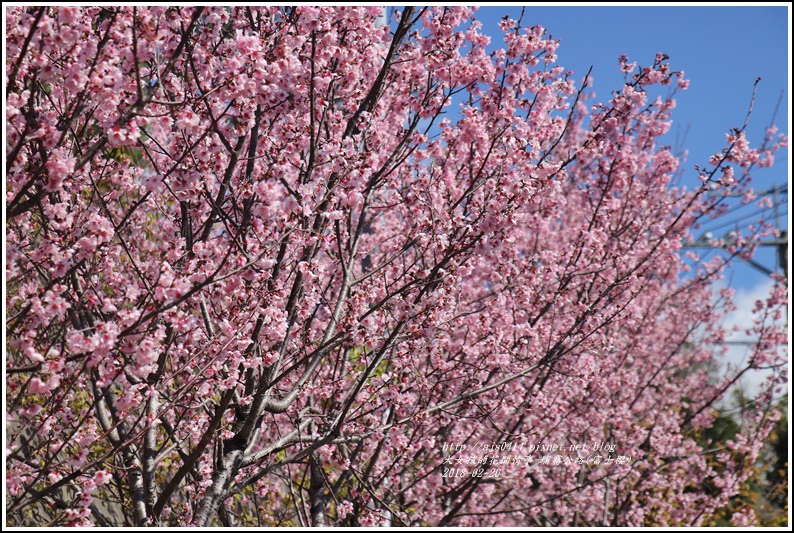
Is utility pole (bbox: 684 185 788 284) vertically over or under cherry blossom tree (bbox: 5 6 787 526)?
over

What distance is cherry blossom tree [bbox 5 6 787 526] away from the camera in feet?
10.8

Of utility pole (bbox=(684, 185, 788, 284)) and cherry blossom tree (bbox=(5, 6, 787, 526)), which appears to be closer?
cherry blossom tree (bbox=(5, 6, 787, 526))

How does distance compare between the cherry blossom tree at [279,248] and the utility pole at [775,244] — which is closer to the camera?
the cherry blossom tree at [279,248]

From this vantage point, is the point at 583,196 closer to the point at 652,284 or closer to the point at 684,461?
the point at 652,284

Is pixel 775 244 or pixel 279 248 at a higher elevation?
pixel 775 244

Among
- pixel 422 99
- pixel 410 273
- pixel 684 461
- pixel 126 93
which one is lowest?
pixel 684 461

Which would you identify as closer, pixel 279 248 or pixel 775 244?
pixel 279 248

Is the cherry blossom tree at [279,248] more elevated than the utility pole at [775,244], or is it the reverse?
the utility pole at [775,244]

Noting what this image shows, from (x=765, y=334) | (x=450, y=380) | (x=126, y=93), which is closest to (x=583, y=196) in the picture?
(x=450, y=380)

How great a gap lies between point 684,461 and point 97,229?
7.89m

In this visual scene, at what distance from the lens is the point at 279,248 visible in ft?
14.5

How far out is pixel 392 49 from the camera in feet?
14.0

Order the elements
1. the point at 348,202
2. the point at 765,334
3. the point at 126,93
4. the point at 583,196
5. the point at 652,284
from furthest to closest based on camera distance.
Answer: the point at 652,284
the point at 765,334
the point at 583,196
the point at 348,202
the point at 126,93

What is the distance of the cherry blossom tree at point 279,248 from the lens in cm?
328
